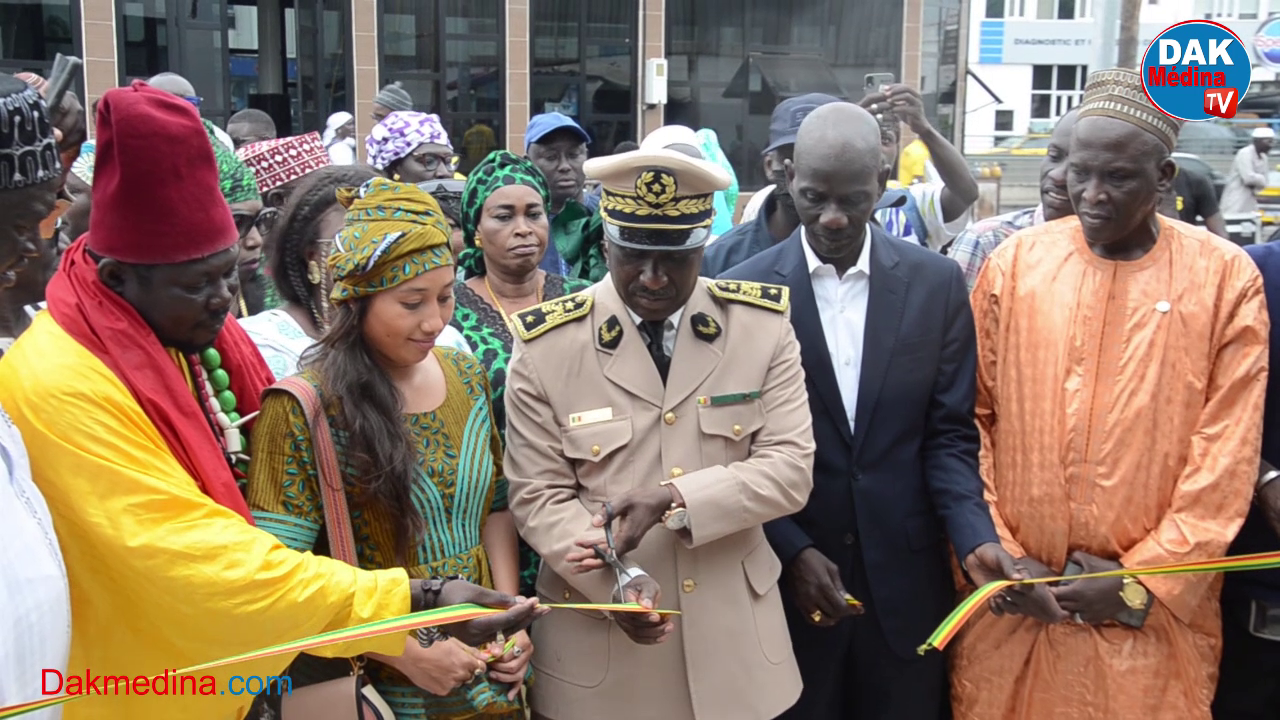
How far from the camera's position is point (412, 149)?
5773 mm

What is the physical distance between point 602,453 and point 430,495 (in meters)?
0.45

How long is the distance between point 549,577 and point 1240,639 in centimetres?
216

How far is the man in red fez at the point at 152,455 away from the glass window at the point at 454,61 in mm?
15350

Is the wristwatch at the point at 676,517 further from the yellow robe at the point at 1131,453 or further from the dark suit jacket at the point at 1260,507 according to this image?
the dark suit jacket at the point at 1260,507

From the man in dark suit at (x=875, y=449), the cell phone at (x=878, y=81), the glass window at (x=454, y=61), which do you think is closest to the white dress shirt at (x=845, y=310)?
the man in dark suit at (x=875, y=449)

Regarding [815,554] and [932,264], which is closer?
[815,554]

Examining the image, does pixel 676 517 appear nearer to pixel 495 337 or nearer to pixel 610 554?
pixel 610 554

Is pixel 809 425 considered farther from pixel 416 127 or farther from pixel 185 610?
pixel 416 127

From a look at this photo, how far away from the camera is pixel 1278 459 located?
341 cm

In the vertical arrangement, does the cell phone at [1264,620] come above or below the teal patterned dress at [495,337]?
below

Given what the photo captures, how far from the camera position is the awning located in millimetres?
19828

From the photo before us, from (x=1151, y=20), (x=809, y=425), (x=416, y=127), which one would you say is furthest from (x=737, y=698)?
(x=1151, y=20)

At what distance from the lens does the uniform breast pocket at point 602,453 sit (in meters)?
2.96

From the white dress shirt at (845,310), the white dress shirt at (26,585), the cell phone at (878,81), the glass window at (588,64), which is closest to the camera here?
the white dress shirt at (26,585)
